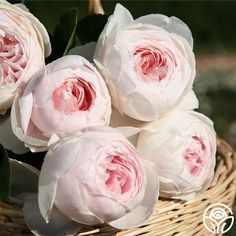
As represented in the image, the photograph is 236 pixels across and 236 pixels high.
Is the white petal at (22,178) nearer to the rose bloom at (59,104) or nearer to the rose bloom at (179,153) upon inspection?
the rose bloom at (59,104)

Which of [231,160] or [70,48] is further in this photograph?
[231,160]

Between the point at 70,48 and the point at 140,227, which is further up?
the point at 70,48

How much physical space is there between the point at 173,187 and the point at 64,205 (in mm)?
197

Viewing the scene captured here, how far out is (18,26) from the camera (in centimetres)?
105

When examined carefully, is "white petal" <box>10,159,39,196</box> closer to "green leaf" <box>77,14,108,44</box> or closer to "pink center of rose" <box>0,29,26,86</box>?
"pink center of rose" <box>0,29,26,86</box>

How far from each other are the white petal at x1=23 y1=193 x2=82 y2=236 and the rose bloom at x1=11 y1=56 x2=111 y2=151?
84 millimetres

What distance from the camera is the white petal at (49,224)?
97cm

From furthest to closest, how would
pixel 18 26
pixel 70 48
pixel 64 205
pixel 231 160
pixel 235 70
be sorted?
pixel 235 70 < pixel 231 160 < pixel 70 48 < pixel 18 26 < pixel 64 205

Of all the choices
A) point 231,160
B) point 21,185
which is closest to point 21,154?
point 21,185

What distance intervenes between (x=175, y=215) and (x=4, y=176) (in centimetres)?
27

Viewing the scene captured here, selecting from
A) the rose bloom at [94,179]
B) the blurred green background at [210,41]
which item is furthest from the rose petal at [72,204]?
the blurred green background at [210,41]

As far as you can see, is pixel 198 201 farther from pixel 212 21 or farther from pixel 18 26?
pixel 212 21

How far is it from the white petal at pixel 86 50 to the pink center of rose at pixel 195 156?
212 millimetres

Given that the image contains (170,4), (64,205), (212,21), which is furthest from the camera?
(170,4)
